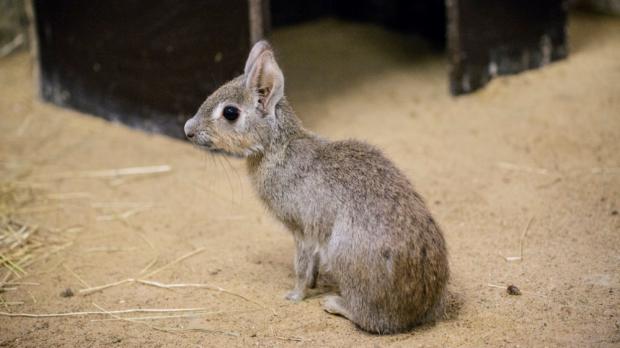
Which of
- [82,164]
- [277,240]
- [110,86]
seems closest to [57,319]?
[277,240]

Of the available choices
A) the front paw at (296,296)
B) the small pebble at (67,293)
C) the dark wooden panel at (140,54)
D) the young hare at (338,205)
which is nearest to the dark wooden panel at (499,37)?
the dark wooden panel at (140,54)

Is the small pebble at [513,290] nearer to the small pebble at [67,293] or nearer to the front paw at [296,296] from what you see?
the front paw at [296,296]

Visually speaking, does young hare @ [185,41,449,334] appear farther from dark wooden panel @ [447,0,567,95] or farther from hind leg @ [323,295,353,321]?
dark wooden panel @ [447,0,567,95]

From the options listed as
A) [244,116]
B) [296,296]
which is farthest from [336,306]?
[244,116]

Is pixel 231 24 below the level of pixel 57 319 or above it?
above

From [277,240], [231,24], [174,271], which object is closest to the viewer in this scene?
[174,271]

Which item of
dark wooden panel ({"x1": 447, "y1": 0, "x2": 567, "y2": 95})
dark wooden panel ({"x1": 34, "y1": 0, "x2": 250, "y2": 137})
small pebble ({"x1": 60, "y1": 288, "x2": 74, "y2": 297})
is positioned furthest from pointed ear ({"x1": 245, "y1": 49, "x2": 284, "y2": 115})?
dark wooden panel ({"x1": 447, "y1": 0, "x2": 567, "y2": 95})

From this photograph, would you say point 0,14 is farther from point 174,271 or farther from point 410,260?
point 410,260
